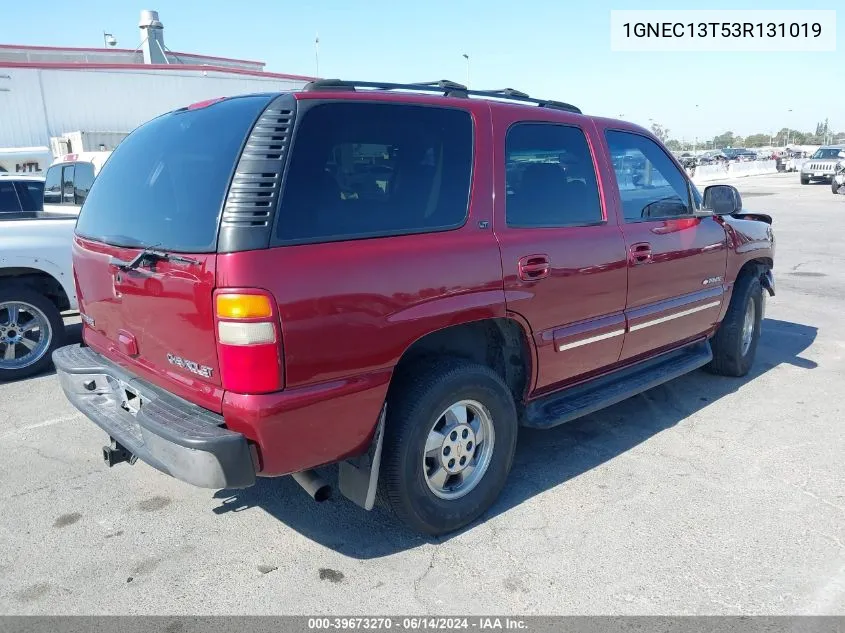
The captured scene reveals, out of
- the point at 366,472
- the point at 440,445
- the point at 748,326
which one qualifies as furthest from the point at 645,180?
the point at 366,472

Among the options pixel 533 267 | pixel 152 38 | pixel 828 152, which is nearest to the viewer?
pixel 533 267

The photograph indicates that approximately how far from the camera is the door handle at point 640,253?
12.5ft

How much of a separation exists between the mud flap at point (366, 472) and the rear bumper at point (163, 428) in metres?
0.49

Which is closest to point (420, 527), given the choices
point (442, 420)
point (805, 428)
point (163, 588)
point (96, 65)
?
point (442, 420)

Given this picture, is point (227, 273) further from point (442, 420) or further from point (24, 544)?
point (24, 544)

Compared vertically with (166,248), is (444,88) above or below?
above

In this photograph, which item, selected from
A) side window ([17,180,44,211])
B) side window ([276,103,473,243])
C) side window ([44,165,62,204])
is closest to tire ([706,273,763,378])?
side window ([276,103,473,243])

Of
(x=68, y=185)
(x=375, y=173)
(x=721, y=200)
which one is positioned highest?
(x=68, y=185)

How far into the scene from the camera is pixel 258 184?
2.42 metres

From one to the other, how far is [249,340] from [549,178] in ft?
6.42

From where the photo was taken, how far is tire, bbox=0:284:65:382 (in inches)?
211

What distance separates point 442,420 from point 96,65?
32.3 meters

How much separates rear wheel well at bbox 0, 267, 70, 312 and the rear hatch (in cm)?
244

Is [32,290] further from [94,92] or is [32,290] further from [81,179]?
[94,92]
